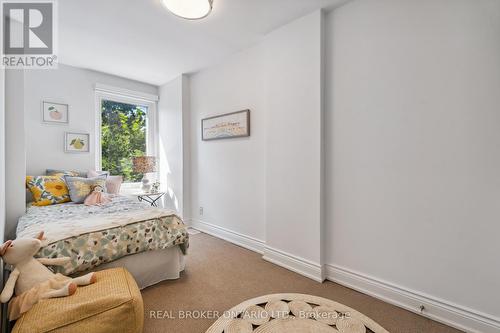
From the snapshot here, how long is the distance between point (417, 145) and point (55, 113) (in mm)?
4347

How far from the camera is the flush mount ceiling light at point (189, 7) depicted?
1771mm

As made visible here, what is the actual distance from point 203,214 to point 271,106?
80.0 inches

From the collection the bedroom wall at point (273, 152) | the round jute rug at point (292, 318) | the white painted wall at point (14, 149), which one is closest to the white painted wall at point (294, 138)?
the bedroom wall at point (273, 152)

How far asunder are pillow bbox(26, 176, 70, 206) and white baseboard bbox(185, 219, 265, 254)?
5.61ft

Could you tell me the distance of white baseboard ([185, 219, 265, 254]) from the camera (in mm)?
2842

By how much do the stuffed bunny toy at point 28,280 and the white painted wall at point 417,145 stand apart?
2.04m

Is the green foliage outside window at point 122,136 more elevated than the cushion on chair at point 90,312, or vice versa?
the green foliage outside window at point 122,136

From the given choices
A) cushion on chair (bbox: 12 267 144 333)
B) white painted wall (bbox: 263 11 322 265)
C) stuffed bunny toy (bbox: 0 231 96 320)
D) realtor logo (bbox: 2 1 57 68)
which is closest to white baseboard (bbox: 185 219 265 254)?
white painted wall (bbox: 263 11 322 265)

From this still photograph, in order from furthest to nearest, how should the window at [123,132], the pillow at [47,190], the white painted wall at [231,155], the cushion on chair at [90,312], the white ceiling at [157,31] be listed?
the window at [123,132] < the white painted wall at [231,155] < the pillow at [47,190] < the white ceiling at [157,31] < the cushion on chair at [90,312]

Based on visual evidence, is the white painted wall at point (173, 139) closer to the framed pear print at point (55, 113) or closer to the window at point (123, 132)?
the window at point (123, 132)

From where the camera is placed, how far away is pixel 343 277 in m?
2.07

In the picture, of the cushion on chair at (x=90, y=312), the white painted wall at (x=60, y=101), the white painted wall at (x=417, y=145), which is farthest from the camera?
the white painted wall at (x=60, y=101)

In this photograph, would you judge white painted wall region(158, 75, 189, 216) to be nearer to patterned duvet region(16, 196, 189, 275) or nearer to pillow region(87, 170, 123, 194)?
pillow region(87, 170, 123, 194)

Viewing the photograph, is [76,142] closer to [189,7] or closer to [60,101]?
[60,101]
